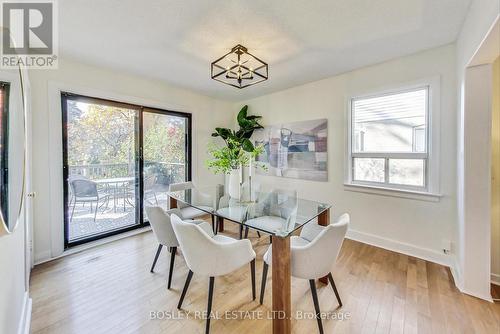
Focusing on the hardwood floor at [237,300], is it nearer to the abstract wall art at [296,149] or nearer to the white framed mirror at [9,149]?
the white framed mirror at [9,149]

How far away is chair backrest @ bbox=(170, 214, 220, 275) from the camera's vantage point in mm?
1358

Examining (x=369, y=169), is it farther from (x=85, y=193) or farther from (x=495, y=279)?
(x=85, y=193)

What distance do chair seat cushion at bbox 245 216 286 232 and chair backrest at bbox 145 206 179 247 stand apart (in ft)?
2.46

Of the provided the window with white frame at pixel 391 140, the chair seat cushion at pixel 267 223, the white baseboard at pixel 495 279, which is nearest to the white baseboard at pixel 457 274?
the white baseboard at pixel 495 279

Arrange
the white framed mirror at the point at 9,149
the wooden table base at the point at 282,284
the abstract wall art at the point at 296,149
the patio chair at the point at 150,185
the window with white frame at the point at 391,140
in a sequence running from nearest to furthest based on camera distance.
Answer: the white framed mirror at the point at 9,149 < the wooden table base at the point at 282,284 < the window with white frame at the point at 391,140 < the abstract wall art at the point at 296,149 < the patio chair at the point at 150,185

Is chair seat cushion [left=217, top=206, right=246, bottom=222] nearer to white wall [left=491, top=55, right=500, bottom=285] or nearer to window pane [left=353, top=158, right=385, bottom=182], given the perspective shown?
window pane [left=353, top=158, right=385, bottom=182]

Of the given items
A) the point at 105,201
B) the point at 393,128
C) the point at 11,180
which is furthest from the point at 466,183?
the point at 105,201

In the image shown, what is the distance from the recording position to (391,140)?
8.84 feet

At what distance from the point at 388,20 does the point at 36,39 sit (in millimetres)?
3453

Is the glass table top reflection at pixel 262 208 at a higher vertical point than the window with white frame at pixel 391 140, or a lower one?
lower

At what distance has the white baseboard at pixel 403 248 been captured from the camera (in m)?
2.33

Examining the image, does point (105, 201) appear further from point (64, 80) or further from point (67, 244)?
point (64, 80)

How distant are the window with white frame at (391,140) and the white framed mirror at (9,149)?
333 cm

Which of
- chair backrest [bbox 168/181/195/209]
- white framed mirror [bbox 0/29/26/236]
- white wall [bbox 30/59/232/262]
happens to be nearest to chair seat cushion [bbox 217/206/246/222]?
chair backrest [bbox 168/181/195/209]
